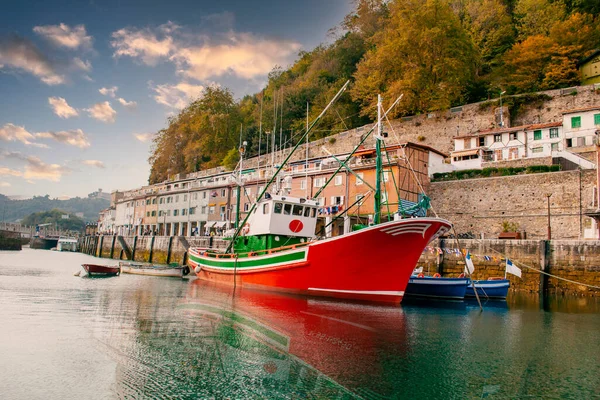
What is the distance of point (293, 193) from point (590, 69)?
32.8 meters

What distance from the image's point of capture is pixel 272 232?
23.2 m

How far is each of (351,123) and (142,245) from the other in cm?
3232

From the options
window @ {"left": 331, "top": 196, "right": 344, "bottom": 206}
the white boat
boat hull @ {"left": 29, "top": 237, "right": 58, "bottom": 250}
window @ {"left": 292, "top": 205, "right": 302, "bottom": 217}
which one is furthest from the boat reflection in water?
boat hull @ {"left": 29, "top": 237, "right": 58, "bottom": 250}

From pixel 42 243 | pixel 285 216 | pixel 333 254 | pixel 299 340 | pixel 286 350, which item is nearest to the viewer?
pixel 286 350

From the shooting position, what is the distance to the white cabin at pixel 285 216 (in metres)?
23.3

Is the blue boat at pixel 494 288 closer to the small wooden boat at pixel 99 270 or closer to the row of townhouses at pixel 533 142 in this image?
the row of townhouses at pixel 533 142

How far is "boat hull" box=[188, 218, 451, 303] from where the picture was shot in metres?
18.0

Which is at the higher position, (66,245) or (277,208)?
(277,208)

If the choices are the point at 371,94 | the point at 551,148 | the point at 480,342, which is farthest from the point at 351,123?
the point at 480,342

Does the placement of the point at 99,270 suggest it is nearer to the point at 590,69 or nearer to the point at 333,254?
the point at 333,254

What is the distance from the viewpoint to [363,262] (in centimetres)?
1858

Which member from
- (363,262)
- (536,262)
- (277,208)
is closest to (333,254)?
(363,262)

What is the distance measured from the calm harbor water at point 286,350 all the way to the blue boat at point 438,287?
11.3 feet

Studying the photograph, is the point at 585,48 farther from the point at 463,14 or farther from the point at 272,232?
the point at 272,232
